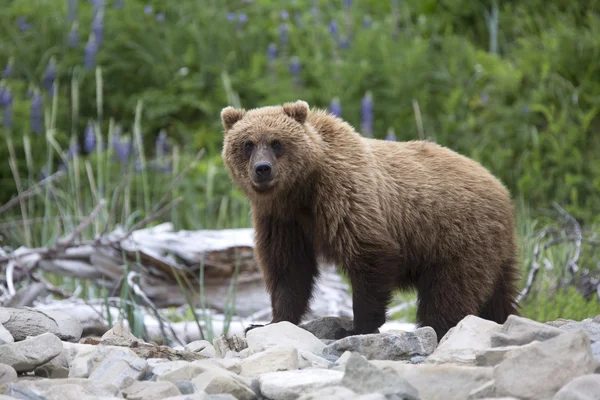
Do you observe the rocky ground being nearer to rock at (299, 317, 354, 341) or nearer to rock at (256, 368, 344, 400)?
rock at (256, 368, 344, 400)

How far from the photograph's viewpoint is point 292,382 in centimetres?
319

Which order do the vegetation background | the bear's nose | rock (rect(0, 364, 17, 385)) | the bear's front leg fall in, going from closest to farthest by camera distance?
rock (rect(0, 364, 17, 385)), the bear's nose, the bear's front leg, the vegetation background

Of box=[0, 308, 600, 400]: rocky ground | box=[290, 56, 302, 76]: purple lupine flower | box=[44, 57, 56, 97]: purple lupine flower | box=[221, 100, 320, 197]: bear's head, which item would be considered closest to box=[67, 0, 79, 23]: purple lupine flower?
box=[44, 57, 56, 97]: purple lupine flower

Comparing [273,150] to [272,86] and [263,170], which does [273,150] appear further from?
[272,86]

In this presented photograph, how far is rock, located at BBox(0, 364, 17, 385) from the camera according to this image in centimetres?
333

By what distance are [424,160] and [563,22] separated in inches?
201

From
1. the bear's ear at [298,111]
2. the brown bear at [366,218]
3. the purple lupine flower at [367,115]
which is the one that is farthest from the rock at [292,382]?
the purple lupine flower at [367,115]

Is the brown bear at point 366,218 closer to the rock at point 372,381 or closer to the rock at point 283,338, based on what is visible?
the rock at point 283,338

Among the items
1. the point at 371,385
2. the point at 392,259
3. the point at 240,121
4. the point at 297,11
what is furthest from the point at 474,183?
the point at 297,11

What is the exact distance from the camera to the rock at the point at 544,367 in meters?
2.99

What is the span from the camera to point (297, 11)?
10.5m

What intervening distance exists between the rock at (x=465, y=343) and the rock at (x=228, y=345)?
89 cm

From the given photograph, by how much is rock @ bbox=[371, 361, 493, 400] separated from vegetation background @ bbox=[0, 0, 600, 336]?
4212 millimetres

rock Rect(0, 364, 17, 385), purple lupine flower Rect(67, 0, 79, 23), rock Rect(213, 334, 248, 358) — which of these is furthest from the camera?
purple lupine flower Rect(67, 0, 79, 23)
